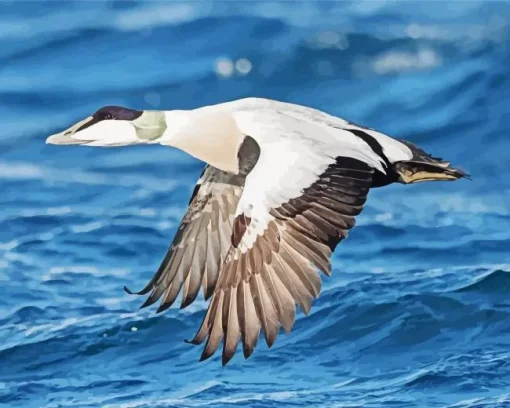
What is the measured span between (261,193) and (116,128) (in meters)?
1.00

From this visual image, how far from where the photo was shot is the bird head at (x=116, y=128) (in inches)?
256

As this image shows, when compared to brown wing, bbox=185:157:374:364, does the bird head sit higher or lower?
higher

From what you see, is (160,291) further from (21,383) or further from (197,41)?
(197,41)

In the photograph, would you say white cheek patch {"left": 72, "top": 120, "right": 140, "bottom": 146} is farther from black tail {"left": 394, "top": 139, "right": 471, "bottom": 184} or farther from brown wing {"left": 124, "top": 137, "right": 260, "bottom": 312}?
black tail {"left": 394, "top": 139, "right": 471, "bottom": 184}

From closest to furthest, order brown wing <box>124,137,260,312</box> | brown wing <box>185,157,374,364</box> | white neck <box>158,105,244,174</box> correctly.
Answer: brown wing <box>185,157,374,364</box>, white neck <box>158,105,244,174</box>, brown wing <box>124,137,260,312</box>

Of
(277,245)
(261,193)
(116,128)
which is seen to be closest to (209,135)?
(116,128)

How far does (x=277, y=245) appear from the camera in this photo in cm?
573

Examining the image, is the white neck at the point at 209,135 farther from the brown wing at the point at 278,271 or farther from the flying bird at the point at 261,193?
the brown wing at the point at 278,271

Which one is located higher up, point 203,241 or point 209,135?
point 209,135

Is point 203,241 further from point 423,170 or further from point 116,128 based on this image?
point 423,170

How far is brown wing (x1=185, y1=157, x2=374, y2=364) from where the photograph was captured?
18.5 feet

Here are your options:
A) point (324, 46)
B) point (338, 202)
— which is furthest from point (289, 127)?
point (324, 46)

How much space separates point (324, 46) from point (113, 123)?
705 centimetres

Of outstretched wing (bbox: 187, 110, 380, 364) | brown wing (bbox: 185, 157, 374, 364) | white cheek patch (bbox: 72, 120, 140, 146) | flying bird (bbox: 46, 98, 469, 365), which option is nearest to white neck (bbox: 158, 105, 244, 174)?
flying bird (bbox: 46, 98, 469, 365)
